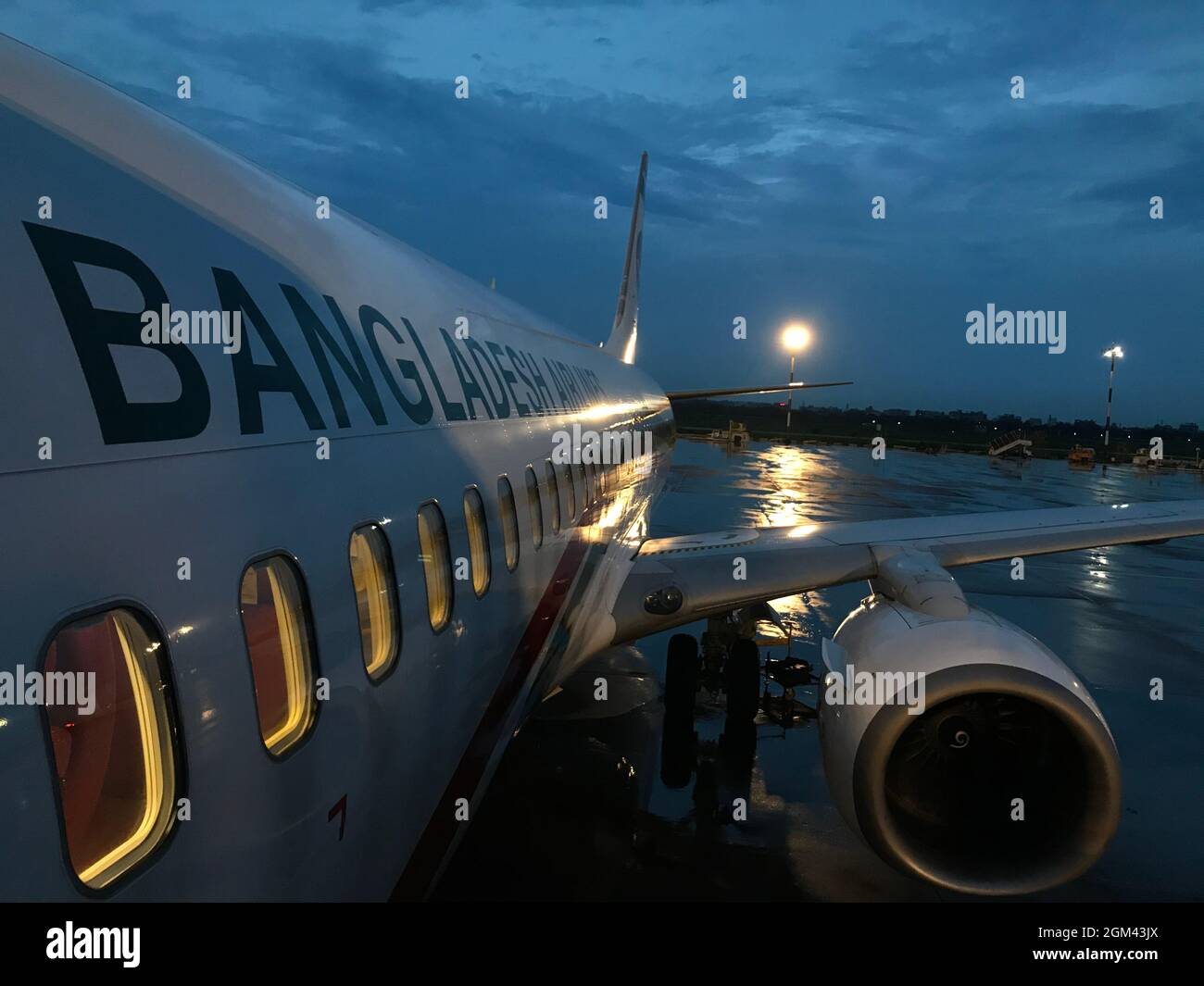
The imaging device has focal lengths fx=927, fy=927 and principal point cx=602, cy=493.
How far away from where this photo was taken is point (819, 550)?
27.3 ft

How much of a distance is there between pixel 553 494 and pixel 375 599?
3195 millimetres

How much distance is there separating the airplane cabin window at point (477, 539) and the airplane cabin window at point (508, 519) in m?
0.32

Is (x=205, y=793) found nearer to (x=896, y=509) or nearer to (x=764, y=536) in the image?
(x=764, y=536)

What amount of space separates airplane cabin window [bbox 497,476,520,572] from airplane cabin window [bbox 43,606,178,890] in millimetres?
2905

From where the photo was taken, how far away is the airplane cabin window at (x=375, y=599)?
3152mm

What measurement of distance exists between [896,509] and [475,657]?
23.7 metres

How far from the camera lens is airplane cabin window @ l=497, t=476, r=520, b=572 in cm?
502

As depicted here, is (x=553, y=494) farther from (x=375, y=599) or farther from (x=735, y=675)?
(x=735, y=675)

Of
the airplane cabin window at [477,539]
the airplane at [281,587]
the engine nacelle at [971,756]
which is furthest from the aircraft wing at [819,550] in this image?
the airplane cabin window at [477,539]

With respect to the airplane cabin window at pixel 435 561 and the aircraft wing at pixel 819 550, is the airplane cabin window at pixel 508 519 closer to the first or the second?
the airplane cabin window at pixel 435 561

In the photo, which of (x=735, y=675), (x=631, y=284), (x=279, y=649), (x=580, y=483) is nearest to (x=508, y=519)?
(x=580, y=483)
